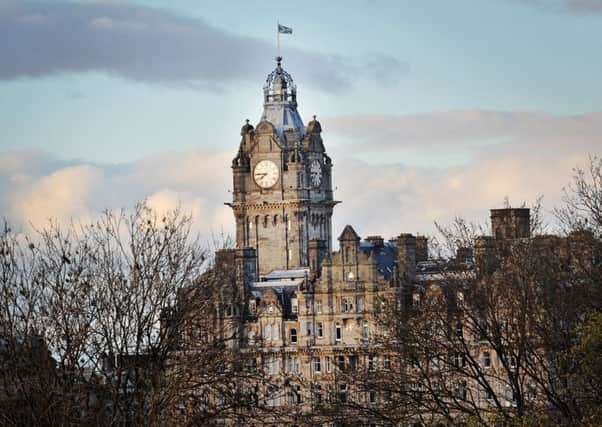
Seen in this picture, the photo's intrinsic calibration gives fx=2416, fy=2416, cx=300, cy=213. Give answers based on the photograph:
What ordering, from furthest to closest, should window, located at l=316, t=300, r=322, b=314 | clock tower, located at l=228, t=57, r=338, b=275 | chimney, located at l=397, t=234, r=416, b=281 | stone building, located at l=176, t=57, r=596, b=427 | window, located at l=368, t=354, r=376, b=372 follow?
clock tower, located at l=228, t=57, r=338, b=275 → window, located at l=316, t=300, r=322, b=314 → chimney, located at l=397, t=234, r=416, b=281 → stone building, located at l=176, t=57, r=596, b=427 → window, located at l=368, t=354, r=376, b=372

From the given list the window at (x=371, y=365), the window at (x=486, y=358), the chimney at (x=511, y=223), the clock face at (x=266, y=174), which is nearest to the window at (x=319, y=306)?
the window at (x=486, y=358)

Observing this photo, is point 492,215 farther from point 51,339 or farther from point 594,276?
point 51,339

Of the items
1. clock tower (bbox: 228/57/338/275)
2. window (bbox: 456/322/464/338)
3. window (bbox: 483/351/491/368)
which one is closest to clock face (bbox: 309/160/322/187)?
clock tower (bbox: 228/57/338/275)

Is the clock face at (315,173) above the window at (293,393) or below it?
above

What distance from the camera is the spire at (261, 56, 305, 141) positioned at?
197 meters

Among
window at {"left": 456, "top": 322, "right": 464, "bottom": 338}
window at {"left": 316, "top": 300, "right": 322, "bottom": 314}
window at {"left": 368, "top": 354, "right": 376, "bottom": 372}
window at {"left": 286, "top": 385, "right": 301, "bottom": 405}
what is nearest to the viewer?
window at {"left": 286, "top": 385, "right": 301, "bottom": 405}

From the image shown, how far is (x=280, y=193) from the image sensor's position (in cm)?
19350

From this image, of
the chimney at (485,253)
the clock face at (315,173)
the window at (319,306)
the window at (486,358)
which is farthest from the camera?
the clock face at (315,173)

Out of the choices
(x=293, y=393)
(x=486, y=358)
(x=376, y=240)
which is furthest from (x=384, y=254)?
(x=293, y=393)

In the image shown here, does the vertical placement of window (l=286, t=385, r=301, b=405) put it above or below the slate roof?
below

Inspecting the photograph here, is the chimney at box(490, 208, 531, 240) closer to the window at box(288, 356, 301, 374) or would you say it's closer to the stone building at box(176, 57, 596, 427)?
the stone building at box(176, 57, 596, 427)

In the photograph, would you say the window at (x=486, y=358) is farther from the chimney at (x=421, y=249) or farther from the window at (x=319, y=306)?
the window at (x=319, y=306)

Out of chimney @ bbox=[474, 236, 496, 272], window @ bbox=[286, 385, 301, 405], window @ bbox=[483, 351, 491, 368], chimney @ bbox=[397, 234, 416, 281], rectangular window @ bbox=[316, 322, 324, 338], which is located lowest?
window @ bbox=[286, 385, 301, 405]

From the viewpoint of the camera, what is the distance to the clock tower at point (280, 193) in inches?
7554
